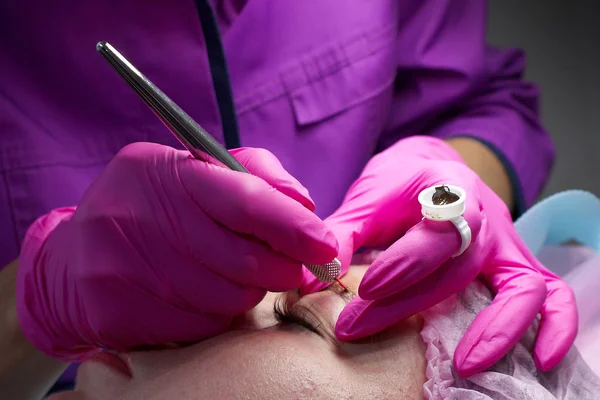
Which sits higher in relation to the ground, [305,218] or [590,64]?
[305,218]

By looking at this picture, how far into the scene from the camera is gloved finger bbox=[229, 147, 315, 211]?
79 centimetres

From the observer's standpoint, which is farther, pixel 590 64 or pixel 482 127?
pixel 590 64

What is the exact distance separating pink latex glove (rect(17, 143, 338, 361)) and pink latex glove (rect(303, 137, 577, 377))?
0.08 metres

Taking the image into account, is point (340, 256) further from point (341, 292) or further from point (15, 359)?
point (15, 359)

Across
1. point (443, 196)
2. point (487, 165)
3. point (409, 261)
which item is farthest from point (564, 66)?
point (409, 261)

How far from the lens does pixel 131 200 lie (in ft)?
2.59

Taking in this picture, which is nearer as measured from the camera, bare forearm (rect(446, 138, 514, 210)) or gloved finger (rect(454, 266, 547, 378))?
gloved finger (rect(454, 266, 547, 378))

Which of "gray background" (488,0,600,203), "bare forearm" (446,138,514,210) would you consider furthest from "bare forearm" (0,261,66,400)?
"gray background" (488,0,600,203)

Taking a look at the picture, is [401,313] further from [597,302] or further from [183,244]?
[597,302]

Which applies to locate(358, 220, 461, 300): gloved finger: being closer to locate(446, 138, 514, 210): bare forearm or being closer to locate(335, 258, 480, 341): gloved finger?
locate(335, 258, 480, 341): gloved finger

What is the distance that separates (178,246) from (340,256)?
214 millimetres

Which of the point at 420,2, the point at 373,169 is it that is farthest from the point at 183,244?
the point at 420,2

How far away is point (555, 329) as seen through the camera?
80 cm

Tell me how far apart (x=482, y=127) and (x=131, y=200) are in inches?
35.5
